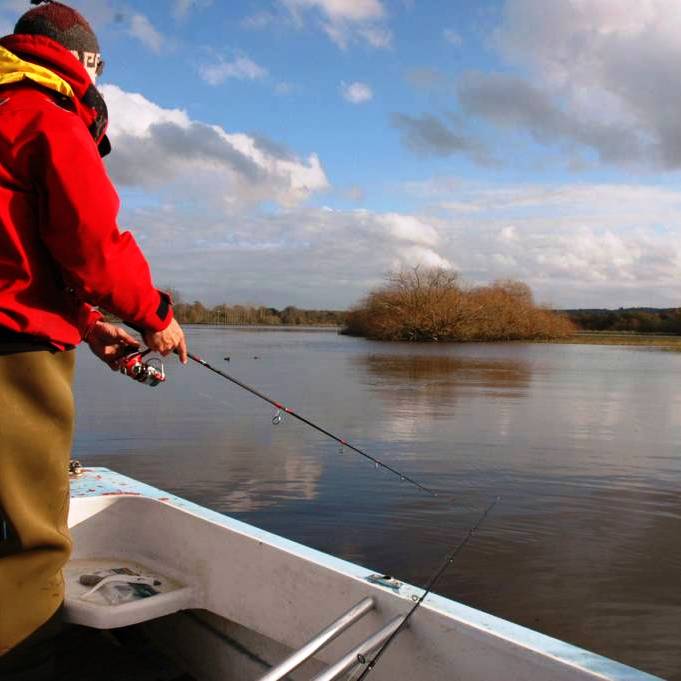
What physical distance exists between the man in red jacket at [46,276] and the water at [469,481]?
3.67 metres

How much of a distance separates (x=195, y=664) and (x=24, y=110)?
2622mm

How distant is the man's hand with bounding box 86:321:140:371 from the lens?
302 cm

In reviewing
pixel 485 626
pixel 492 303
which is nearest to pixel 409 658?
pixel 485 626

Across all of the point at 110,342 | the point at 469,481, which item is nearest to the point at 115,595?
the point at 110,342

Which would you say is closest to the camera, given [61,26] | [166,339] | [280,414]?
[61,26]

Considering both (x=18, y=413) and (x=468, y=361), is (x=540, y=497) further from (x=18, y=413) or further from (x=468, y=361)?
(x=468, y=361)

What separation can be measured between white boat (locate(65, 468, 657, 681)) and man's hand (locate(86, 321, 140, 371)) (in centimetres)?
90

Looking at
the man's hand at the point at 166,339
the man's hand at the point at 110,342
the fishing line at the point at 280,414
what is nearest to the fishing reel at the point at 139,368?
the man's hand at the point at 110,342

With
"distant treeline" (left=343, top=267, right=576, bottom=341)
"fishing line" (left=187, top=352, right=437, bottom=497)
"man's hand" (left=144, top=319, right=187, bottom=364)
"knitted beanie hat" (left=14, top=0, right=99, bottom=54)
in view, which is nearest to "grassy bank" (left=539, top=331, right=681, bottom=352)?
"distant treeline" (left=343, top=267, right=576, bottom=341)

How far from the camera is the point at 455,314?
186ft

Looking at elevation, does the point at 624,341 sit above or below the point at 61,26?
below

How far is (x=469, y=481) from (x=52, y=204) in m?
7.51

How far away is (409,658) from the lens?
2.39 meters

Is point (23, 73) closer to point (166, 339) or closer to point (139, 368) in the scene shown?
point (166, 339)
